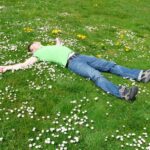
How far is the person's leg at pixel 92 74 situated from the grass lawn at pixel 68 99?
246 millimetres

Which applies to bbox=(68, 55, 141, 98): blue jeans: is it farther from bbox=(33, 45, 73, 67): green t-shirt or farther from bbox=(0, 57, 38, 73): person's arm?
bbox=(0, 57, 38, 73): person's arm

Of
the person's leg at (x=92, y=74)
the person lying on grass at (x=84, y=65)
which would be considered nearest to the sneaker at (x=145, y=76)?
Result: the person lying on grass at (x=84, y=65)

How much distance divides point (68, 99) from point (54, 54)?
357 cm

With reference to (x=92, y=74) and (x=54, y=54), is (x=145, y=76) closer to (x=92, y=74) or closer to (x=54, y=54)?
(x=92, y=74)

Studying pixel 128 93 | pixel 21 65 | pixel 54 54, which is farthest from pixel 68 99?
pixel 21 65

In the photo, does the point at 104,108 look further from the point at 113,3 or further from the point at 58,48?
the point at 113,3

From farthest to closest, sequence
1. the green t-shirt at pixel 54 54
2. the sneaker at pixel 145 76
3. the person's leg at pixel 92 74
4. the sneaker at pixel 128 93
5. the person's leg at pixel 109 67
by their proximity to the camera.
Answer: the green t-shirt at pixel 54 54
the person's leg at pixel 109 67
the sneaker at pixel 145 76
the person's leg at pixel 92 74
the sneaker at pixel 128 93

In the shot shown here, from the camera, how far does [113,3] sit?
3869 cm

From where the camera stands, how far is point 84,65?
54.4ft

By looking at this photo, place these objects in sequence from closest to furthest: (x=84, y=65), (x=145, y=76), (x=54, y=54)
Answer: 1. (x=145, y=76)
2. (x=84, y=65)
3. (x=54, y=54)

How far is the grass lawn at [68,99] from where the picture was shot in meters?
12.4

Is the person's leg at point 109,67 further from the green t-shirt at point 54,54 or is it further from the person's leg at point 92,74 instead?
the green t-shirt at point 54,54

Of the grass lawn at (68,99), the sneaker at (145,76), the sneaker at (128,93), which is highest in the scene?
the sneaker at (128,93)

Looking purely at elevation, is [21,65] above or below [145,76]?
below
